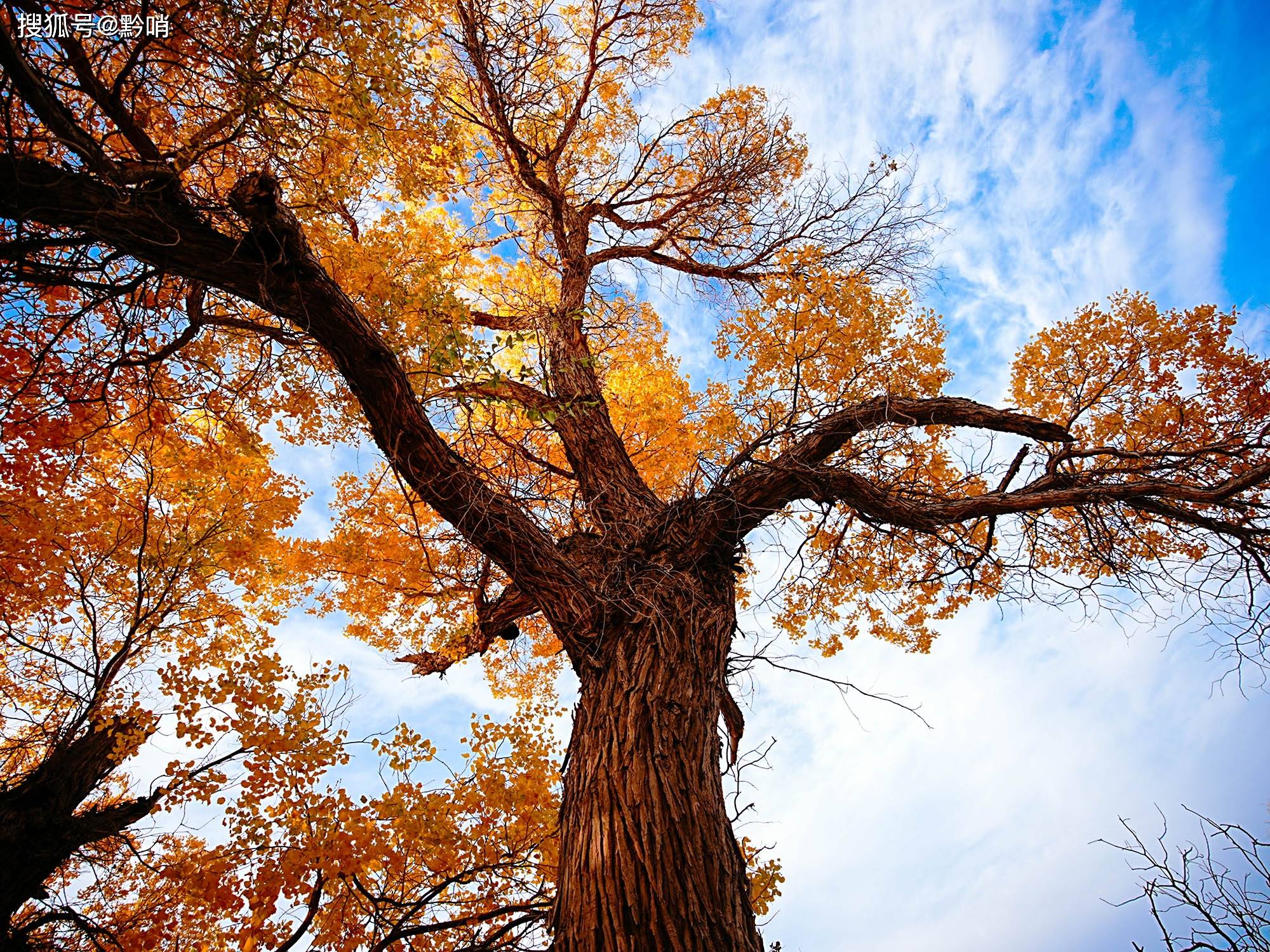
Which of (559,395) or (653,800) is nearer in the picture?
(653,800)

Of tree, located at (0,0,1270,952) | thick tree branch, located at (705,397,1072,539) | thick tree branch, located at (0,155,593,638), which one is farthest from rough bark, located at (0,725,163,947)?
thick tree branch, located at (705,397,1072,539)

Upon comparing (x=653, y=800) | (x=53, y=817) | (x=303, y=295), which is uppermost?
(x=303, y=295)

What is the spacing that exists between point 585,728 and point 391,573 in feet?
12.8

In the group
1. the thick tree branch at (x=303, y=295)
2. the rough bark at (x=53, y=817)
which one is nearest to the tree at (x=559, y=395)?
the thick tree branch at (x=303, y=295)

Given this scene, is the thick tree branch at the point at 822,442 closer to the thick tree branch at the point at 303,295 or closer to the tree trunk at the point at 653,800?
the tree trunk at the point at 653,800

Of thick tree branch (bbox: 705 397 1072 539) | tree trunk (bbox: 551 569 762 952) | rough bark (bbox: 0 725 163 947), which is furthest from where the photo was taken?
rough bark (bbox: 0 725 163 947)

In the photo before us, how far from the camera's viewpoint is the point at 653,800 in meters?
2.33

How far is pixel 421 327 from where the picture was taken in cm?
393

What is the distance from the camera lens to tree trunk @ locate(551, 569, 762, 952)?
6.63ft

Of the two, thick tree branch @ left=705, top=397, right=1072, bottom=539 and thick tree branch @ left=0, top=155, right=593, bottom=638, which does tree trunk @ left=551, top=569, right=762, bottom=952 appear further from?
thick tree branch @ left=705, top=397, right=1072, bottom=539

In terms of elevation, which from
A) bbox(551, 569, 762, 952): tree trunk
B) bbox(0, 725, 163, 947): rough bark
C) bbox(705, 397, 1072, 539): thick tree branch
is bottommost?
bbox(551, 569, 762, 952): tree trunk

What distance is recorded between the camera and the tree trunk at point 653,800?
2.02 m

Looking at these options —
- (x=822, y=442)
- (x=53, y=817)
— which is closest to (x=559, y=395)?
(x=822, y=442)

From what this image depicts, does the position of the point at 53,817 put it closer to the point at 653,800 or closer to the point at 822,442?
the point at 653,800
